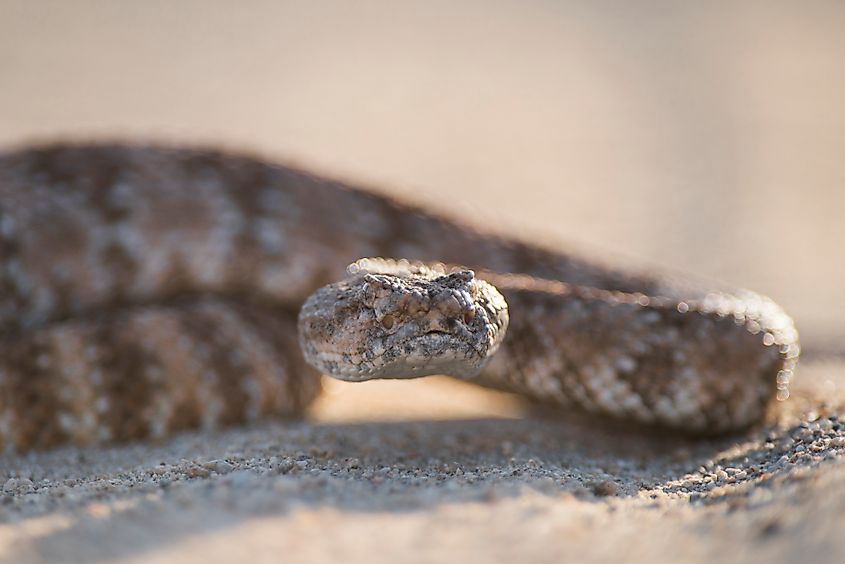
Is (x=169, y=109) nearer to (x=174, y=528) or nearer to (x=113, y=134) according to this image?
(x=113, y=134)

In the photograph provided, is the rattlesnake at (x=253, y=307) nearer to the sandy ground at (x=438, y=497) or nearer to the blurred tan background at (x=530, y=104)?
the sandy ground at (x=438, y=497)

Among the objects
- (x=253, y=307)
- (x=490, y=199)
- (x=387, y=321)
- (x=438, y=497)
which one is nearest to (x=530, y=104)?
(x=490, y=199)

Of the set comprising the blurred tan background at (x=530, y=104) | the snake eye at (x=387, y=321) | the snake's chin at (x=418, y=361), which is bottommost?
the snake's chin at (x=418, y=361)

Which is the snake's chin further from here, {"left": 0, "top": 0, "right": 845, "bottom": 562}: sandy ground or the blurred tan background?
the blurred tan background

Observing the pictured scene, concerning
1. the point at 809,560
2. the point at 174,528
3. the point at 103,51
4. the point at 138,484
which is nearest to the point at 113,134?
the point at 138,484

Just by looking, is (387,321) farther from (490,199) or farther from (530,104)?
(530,104)

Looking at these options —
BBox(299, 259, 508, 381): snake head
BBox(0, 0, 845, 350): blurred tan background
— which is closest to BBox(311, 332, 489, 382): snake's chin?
BBox(299, 259, 508, 381): snake head

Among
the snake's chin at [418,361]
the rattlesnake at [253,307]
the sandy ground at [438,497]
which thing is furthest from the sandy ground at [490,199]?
the snake's chin at [418,361]
